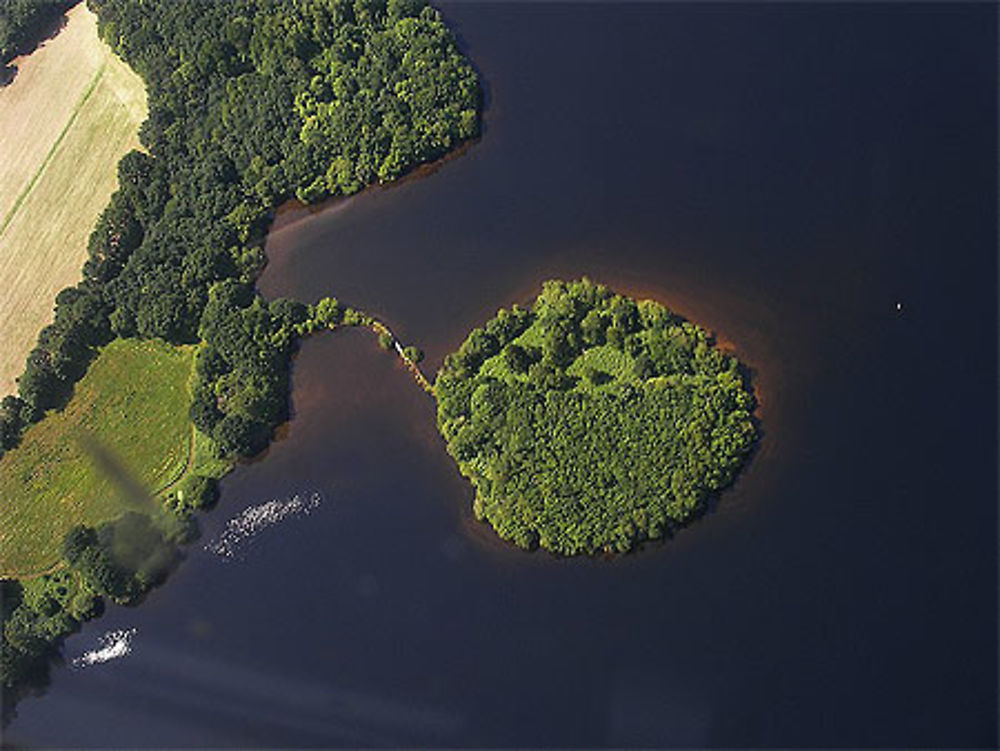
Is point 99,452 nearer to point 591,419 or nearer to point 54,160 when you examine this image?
point 54,160

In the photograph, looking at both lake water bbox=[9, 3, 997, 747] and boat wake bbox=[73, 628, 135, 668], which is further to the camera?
boat wake bbox=[73, 628, 135, 668]

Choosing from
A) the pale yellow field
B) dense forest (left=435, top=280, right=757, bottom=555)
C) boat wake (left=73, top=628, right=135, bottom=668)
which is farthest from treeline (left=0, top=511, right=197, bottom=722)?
dense forest (left=435, top=280, right=757, bottom=555)

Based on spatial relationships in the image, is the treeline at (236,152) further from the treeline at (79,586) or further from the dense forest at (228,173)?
the treeline at (79,586)

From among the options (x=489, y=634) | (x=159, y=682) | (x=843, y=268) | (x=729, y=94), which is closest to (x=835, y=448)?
(x=843, y=268)

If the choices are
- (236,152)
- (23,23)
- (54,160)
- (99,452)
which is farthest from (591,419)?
(23,23)

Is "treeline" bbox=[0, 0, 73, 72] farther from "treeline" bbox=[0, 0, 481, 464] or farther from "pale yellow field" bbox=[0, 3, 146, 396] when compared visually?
"treeline" bbox=[0, 0, 481, 464]

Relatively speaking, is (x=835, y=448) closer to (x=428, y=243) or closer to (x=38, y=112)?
(x=428, y=243)

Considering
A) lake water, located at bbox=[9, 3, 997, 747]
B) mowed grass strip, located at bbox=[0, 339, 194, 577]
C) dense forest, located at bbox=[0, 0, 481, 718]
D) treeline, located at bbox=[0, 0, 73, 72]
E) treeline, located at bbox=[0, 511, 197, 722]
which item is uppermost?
treeline, located at bbox=[0, 0, 73, 72]
